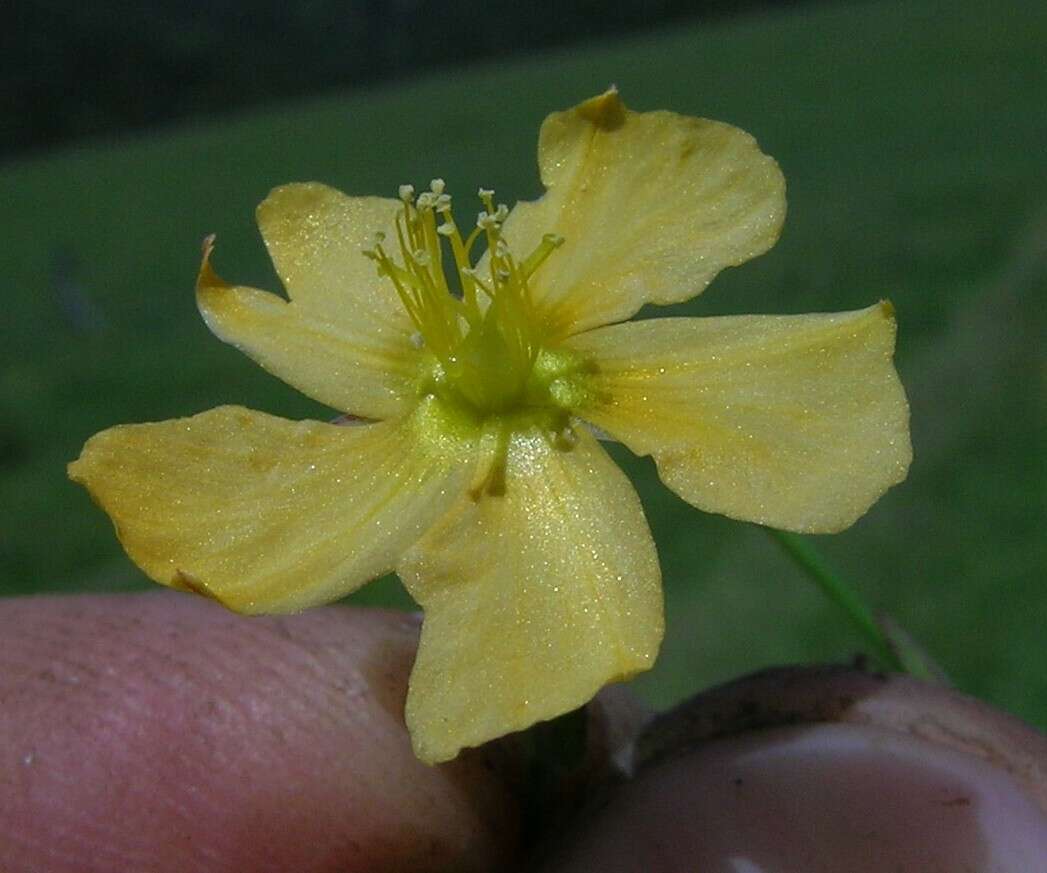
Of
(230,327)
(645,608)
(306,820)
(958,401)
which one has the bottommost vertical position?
(958,401)

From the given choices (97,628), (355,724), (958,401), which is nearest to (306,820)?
(355,724)

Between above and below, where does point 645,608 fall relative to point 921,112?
above

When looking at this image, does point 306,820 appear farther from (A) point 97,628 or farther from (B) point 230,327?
(B) point 230,327

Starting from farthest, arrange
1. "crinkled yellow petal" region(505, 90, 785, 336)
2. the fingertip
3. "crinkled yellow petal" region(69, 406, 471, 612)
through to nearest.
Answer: the fingertip < "crinkled yellow petal" region(505, 90, 785, 336) < "crinkled yellow petal" region(69, 406, 471, 612)

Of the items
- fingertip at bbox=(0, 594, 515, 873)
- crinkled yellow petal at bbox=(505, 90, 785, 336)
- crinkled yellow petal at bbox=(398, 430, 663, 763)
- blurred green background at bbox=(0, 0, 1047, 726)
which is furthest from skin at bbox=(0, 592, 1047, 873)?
blurred green background at bbox=(0, 0, 1047, 726)

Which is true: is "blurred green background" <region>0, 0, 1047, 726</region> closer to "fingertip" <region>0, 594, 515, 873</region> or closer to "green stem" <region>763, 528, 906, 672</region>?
"green stem" <region>763, 528, 906, 672</region>

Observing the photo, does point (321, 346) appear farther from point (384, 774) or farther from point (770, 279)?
point (770, 279)
